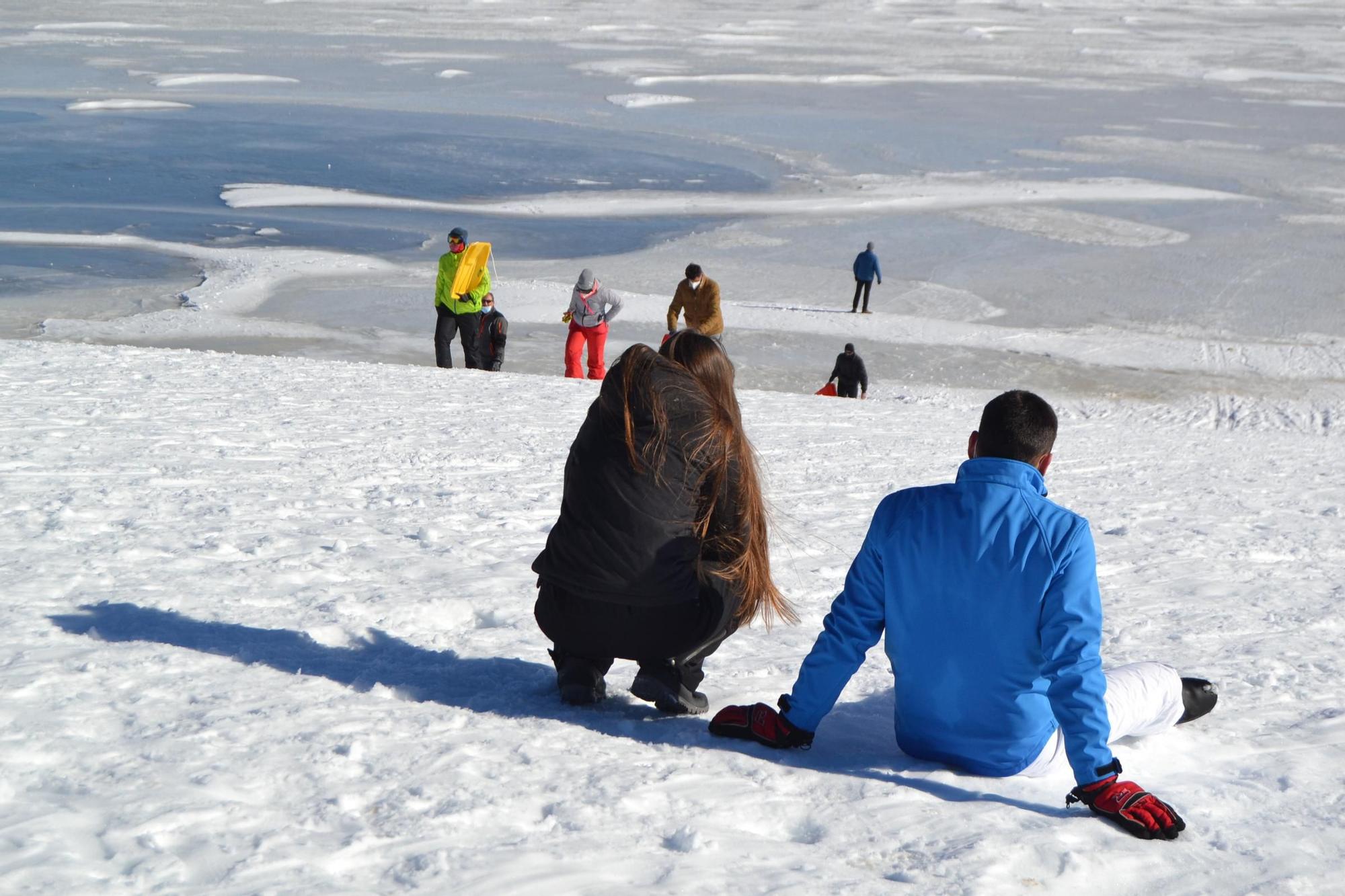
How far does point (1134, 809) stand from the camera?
104 inches

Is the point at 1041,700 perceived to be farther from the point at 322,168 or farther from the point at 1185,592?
the point at 322,168

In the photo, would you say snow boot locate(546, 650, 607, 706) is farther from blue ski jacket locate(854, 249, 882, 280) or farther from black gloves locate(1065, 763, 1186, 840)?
blue ski jacket locate(854, 249, 882, 280)

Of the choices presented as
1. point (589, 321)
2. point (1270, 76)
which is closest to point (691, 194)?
point (589, 321)

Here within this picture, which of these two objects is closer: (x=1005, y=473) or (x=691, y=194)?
(x=1005, y=473)

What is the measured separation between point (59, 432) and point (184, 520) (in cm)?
175

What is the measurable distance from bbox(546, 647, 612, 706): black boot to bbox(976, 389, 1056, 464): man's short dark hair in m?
1.17

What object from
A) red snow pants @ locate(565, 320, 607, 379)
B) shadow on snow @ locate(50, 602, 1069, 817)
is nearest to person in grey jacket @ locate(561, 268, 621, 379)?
red snow pants @ locate(565, 320, 607, 379)

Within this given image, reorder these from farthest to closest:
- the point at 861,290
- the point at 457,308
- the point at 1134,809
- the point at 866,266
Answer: the point at 861,290 < the point at 866,266 < the point at 457,308 < the point at 1134,809

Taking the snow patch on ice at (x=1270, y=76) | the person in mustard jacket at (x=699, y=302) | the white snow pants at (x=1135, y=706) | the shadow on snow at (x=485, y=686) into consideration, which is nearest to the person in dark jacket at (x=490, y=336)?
the person in mustard jacket at (x=699, y=302)

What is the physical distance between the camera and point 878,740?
130 inches

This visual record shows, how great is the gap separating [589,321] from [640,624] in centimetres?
803

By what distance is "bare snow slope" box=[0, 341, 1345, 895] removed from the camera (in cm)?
243

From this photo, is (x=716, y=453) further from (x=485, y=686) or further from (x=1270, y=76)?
(x=1270, y=76)

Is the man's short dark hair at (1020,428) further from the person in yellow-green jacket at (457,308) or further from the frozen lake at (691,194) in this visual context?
the frozen lake at (691,194)
